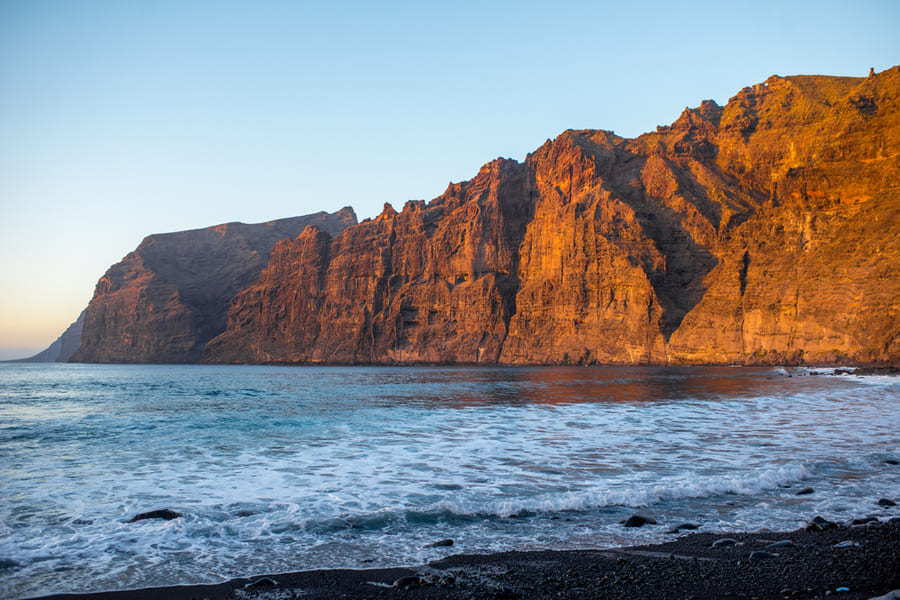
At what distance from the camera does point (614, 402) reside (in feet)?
95.7

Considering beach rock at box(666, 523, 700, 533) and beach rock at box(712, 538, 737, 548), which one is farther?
beach rock at box(666, 523, 700, 533)

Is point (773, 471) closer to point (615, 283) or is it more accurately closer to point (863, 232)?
point (863, 232)

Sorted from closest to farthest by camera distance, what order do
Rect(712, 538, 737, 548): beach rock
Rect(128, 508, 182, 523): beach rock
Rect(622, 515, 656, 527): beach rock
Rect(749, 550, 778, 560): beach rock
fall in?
Rect(749, 550, 778, 560): beach rock
Rect(712, 538, 737, 548): beach rock
Rect(622, 515, 656, 527): beach rock
Rect(128, 508, 182, 523): beach rock

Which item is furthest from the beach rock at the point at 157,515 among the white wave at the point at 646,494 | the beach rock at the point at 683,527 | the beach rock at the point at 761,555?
the beach rock at the point at 761,555

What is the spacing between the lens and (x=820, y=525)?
8.13m

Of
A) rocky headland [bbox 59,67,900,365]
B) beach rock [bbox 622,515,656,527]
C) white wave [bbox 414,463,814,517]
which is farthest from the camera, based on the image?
rocky headland [bbox 59,67,900,365]

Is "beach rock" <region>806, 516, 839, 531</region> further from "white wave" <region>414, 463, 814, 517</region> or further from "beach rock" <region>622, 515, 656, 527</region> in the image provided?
"beach rock" <region>622, 515, 656, 527</region>

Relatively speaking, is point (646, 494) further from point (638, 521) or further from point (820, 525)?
point (820, 525)

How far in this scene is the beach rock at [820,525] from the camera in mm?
8055

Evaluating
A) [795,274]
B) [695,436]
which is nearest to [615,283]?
[795,274]

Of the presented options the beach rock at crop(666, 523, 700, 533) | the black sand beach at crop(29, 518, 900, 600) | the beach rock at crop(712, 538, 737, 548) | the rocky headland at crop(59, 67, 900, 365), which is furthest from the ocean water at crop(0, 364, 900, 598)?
the rocky headland at crop(59, 67, 900, 365)

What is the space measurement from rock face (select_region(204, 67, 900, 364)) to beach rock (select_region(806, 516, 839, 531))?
273ft

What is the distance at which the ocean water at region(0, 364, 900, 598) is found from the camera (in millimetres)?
7328

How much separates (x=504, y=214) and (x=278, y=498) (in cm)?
15433
